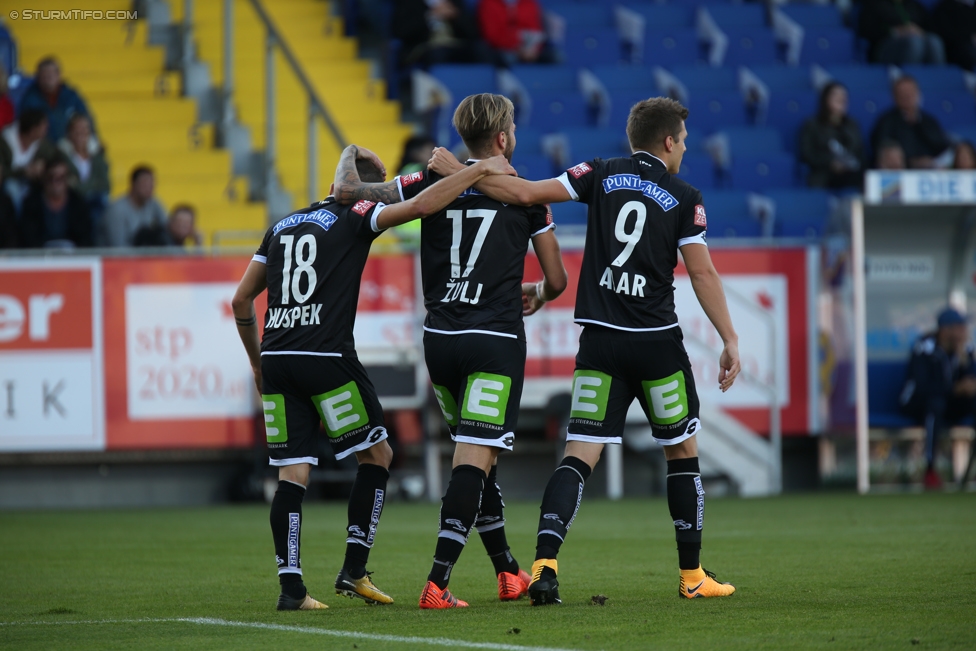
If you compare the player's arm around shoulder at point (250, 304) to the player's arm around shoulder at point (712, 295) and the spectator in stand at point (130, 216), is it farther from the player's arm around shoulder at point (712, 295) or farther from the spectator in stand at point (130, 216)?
the spectator in stand at point (130, 216)

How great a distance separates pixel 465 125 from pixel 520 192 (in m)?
0.37

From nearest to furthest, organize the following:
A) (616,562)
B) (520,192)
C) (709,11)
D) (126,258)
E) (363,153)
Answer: (520,192)
(363,153)
(616,562)
(126,258)
(709,11)

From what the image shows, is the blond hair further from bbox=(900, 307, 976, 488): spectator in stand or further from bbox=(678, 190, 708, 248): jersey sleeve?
bbox=(900, 307, 976, 488): spectator in stand

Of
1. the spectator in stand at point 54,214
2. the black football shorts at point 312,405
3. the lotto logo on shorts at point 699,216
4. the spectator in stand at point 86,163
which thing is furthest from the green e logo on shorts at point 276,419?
the spectator in stand at point 86,163

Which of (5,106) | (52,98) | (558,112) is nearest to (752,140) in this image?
(558,112)

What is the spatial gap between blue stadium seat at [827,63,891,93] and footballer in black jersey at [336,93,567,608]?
1331 cm

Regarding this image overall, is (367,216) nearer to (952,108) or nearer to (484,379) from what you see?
(484,379)

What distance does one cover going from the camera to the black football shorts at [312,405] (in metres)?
5.89

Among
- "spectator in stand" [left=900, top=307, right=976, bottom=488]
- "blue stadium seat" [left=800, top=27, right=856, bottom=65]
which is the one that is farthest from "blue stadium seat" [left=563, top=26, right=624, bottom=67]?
"spectator in stand" [left=900, top=307, right=976, bottom=488]

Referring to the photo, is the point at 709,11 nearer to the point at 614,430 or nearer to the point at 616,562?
the point at 616,562

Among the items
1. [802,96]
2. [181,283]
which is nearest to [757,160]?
[802,96]

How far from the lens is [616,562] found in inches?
299

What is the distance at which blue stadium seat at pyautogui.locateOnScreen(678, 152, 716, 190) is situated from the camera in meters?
16.6

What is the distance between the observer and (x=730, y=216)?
16.1 meters
